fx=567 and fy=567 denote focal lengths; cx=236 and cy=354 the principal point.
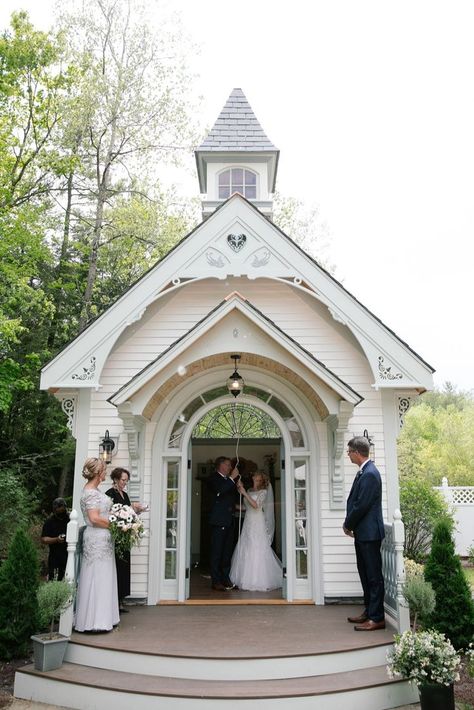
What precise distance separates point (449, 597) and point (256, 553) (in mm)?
2926

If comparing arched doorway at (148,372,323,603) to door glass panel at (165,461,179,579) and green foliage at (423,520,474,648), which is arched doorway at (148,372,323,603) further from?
green foliage at (423,520,474,648)

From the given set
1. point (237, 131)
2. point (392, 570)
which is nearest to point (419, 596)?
point (392, 570)

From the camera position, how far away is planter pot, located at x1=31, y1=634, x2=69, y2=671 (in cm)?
580

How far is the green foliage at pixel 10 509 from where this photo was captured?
11.2 metres

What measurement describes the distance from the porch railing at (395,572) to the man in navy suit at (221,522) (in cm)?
274

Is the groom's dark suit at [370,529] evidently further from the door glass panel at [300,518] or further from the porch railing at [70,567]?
the porch railing at [70,567]

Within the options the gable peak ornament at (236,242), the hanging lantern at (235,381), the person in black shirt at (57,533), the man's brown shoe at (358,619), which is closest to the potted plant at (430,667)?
the man's brown shoe at (358,619)

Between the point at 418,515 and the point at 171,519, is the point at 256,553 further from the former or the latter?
the point at 418,515

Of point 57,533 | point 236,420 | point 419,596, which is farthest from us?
point 236,420

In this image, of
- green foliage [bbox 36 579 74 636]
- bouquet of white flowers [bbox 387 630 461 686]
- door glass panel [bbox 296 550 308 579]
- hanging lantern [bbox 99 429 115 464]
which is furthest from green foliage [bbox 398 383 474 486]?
green foliage [bbox 36 579 74 636]

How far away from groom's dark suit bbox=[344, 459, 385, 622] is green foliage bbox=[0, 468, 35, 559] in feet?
23.0

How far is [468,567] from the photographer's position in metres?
15.0

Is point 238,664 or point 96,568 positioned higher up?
point 96,568

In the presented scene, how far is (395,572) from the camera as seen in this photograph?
6512 mm
